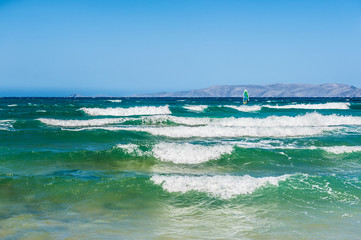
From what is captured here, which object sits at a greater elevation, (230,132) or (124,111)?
(124,111)

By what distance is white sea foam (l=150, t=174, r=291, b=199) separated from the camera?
6814 mm

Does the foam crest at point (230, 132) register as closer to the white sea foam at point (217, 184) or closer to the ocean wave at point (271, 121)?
the ocean wave at point (271, 121)

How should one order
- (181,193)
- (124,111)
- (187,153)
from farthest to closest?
(124,111) < (187,153) < (181,193)

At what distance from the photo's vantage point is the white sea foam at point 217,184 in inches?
268

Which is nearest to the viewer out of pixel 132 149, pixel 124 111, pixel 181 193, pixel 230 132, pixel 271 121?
pixel 181 193

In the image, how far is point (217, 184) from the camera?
7090 millimetres

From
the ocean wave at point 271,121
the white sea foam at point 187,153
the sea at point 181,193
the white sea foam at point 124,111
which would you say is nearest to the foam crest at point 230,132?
the sea at point 181,193

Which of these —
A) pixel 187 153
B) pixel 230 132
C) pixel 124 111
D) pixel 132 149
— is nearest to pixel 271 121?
pixel 230 132

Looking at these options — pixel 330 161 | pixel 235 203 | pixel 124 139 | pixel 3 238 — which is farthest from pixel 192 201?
pixel 124 139

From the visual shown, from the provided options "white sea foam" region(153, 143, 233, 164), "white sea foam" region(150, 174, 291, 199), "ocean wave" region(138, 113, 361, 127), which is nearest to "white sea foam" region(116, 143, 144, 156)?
"white sea foam" region(153, 143, 233, 164)

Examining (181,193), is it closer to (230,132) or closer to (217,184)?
(217,184)

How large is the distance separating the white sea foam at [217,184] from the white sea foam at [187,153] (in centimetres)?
279

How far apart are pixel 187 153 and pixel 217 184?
3607 millimetres

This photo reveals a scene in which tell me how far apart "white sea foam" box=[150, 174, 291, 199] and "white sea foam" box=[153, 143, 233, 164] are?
2.79m
